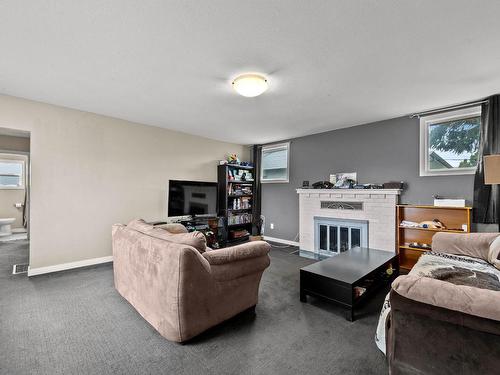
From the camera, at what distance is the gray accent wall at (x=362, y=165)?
3.65 meters

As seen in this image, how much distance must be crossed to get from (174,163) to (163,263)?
10.8 feet

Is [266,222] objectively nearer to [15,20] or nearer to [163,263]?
[163,263]

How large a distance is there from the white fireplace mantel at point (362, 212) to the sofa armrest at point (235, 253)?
2537 millimetres

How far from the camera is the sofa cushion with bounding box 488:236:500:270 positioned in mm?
2215

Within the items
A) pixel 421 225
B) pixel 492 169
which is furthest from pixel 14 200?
pixel 492 169

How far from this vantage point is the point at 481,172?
3145 mm

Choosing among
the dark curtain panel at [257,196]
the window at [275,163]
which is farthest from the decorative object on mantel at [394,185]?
the dark curtain panel at [257,196]

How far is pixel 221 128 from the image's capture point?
15.3 ft

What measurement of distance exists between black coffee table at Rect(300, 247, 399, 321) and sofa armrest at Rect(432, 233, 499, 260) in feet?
1.81

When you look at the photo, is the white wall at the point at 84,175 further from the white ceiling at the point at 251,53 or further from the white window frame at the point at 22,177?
the white window frame at the point at 22,177

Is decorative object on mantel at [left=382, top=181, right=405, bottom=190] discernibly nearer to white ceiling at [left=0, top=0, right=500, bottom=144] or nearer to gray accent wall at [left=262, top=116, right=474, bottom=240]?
gray accent wall at [left=262, top=116, right=474, bottom=240]

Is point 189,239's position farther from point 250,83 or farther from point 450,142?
point 450,142

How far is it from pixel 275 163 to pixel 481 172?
364 cm

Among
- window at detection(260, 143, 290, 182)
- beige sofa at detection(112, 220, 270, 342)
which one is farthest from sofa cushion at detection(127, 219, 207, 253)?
window at detection(260, 143, 290, 182)
